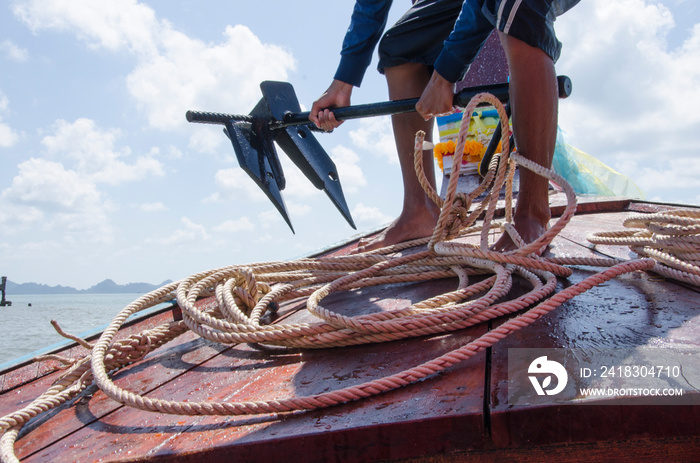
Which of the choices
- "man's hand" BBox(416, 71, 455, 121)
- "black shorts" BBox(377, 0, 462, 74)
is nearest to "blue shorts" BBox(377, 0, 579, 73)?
"black shorts" BBox(377, 0, 462, 74)

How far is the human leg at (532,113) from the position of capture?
144 cm

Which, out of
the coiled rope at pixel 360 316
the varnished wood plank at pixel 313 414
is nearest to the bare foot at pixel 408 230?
the coiled rope at pixel 360 316

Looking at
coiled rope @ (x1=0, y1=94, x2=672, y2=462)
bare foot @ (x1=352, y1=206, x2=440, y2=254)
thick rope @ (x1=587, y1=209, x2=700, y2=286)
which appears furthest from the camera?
bare foot @ (x1=352, y1=206, x2=440, y2=254)

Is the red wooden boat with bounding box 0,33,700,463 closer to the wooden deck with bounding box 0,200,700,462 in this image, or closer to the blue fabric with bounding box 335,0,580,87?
the wooden deck with bounding box 0,200,700,462

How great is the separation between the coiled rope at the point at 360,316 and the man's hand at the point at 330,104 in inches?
31.0

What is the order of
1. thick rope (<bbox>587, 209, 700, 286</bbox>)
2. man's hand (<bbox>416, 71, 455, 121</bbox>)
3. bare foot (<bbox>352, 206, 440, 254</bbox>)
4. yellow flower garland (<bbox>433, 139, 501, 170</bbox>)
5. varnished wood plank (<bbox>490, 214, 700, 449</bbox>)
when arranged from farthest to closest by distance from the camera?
yellow flower garland (<bbox>433, 139, 501, 170</bbox>)
bare foot (<bbox>352, 206, 440, 254</bbox>)
man's hand (<bbox>416, 71, 455, 121</bbox>)
thick rope (<bbox>587, 209, 700, 286</bbox>)
varnished wood plank (<bbox>490, 214, 700, 449</bbox>)

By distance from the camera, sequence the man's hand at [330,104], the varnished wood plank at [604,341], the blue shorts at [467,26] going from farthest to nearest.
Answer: the man's hand at [330,104] < the blue shorts at [467,26] < the varnished wood plank at [604,341]

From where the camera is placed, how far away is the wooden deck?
0.59m

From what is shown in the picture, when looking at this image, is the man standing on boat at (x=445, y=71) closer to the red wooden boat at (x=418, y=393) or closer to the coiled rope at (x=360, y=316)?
the coiled rope at (x=360, y=316)

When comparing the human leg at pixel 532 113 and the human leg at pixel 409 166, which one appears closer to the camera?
the human leg at pixel 532 113

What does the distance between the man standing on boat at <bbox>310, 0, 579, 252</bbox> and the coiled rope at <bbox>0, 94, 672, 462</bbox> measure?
12 centimetres

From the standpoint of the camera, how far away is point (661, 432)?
1.88ft

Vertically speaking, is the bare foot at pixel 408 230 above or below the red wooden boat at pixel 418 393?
above

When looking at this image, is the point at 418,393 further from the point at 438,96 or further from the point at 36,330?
the point at 36,330
